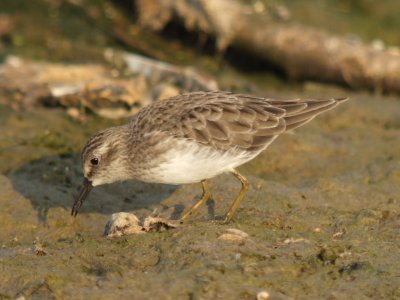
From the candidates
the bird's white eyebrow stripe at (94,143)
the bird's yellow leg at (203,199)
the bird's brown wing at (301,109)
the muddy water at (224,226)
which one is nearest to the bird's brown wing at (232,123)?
the bird's brown wing at (301,109)

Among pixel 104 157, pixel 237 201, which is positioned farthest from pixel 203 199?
pixel 104 157

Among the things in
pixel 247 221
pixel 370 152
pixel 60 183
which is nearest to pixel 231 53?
pixel 370 152

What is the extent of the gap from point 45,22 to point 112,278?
11.3 meters

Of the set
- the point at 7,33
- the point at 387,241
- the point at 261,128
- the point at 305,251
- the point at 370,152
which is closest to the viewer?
the point at 305,251

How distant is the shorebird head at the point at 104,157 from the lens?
26.8ft

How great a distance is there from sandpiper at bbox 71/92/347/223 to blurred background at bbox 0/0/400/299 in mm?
571

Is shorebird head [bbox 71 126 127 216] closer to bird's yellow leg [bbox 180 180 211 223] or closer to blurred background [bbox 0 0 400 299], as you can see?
blurred background [bbox 0 0 400 299]

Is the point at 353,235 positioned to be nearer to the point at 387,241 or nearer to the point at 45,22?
the point at 387,241

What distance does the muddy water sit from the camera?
6172 mm

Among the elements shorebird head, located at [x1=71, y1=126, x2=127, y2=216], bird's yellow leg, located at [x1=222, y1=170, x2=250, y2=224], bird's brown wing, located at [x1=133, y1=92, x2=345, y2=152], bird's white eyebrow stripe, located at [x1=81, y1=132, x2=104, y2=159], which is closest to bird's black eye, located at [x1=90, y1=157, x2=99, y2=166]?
shorebird head, located at [x1=71, y1=126, x2=127, y2=216]

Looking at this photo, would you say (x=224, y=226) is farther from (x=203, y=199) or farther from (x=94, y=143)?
(x=94, y=143)

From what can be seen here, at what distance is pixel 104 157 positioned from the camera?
8.18 meters

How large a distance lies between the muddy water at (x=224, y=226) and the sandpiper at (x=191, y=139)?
54cm

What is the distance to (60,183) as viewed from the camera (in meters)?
9.28
